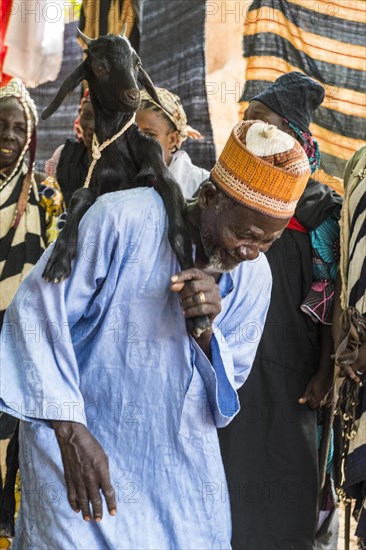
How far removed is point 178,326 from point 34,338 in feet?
1.37

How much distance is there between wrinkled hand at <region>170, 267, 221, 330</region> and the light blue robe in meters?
0.17

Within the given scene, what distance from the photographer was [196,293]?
2412mm

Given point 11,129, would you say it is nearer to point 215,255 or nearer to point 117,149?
point 117,149

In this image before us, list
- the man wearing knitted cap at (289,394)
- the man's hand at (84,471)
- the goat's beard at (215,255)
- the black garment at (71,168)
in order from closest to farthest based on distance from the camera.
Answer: the man's hand at (84,471)
the goat's beard at (215,255)
the man wearing knitted cap at (289,394)
the black garment at (71,168)

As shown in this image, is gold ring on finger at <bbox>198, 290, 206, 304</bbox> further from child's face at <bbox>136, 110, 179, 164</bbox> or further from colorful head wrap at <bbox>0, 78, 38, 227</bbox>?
colorful head wrap at <bbox>0, 78, 38, 227</bbox>

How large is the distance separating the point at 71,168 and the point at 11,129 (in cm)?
39

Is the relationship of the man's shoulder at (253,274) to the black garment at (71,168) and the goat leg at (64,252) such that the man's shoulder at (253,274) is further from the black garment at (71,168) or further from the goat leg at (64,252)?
the black garment at (71,168)

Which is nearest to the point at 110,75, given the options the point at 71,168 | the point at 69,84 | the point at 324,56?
the point at 69,84

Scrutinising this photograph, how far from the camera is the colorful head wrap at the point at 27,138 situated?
4691mm

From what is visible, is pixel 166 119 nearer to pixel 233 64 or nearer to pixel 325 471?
pixel 233 64

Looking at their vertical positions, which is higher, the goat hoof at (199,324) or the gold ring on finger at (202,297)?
the gold ring on finger at (202,297)

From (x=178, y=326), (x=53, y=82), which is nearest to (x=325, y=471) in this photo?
(x=178, y=326)

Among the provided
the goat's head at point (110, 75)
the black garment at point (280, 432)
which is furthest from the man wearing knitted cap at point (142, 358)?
the black garment at point (280, 432)

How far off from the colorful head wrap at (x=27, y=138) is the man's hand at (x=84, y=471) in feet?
8.37
